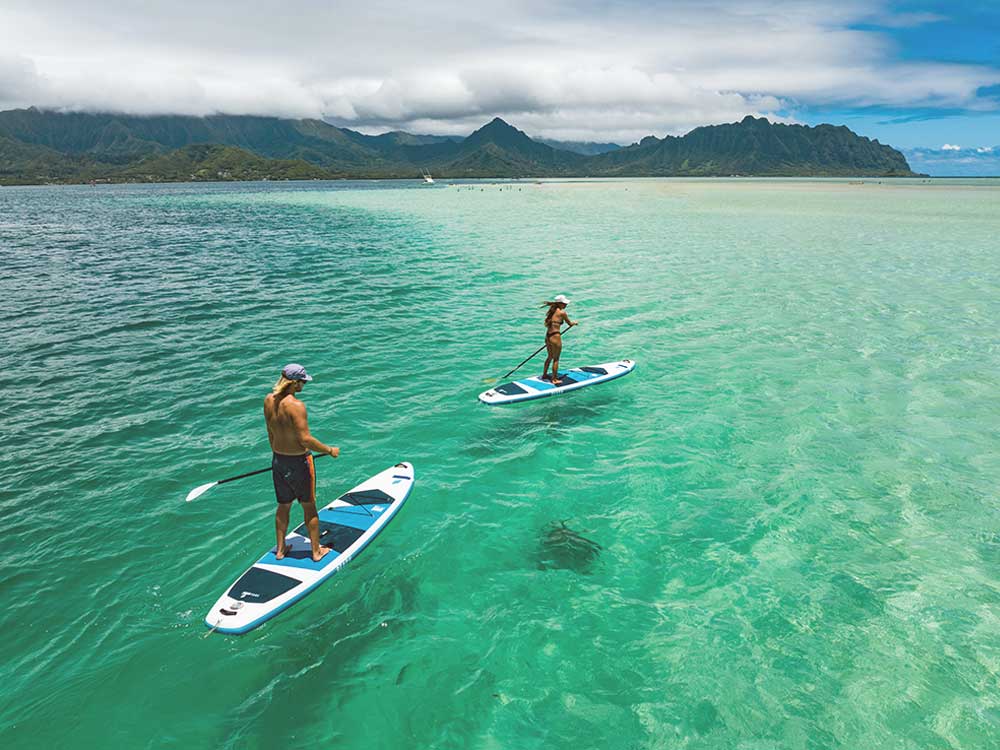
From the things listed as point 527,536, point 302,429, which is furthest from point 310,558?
point 527,536

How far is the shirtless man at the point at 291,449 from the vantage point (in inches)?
385

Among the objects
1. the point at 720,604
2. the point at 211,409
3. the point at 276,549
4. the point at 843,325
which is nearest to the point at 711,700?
the point at 720,604

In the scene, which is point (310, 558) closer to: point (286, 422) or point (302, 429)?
point (302, 429)

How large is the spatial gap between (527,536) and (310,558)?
466cm

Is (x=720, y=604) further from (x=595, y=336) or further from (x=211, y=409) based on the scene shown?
(x=595, y=336)

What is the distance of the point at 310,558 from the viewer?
11070 millimetres

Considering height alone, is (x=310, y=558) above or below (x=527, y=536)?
above

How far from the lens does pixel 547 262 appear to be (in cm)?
4991

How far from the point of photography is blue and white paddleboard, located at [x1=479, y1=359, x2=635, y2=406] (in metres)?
19.3

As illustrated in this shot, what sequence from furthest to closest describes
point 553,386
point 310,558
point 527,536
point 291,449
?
point 553,386 → point 527,536 → point 310,558 → point 291,449

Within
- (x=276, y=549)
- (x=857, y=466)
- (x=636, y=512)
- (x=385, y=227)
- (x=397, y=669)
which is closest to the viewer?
(x=397, y=669)

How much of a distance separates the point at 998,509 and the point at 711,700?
9.67m

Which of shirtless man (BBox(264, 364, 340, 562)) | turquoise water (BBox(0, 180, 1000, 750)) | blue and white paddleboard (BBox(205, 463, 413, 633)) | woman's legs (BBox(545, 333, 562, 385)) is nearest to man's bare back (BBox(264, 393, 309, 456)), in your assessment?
shirtless man (BBox(264, 364, 340, 562))

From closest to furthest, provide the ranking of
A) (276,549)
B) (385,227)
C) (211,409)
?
(276,549), (211,409), (385,227)
